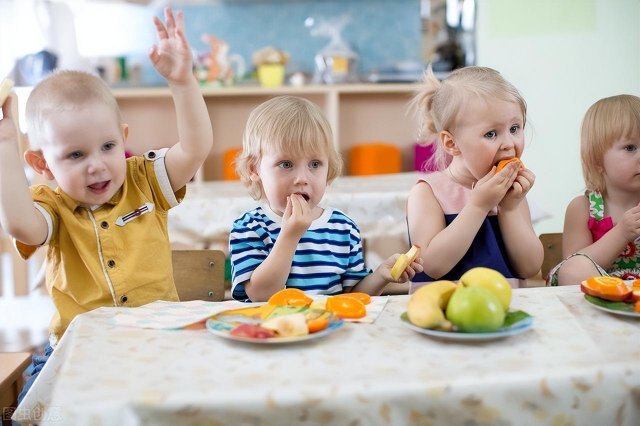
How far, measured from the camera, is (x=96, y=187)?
1.31 meters

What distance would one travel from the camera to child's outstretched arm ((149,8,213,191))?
1231mm

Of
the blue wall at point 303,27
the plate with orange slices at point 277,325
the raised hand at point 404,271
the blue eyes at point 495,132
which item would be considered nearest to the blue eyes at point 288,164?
the raised hand at point 404,271

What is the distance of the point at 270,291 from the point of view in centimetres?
135

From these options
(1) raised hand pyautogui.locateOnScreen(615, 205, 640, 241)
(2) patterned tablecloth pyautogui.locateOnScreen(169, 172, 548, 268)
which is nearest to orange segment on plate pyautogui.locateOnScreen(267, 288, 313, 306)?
(1) raised hand pyautogui.locateOnScreen(615, 205, 640, 241)

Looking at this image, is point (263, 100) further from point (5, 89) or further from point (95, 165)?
point (5, 89)

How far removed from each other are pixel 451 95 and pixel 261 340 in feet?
2.72

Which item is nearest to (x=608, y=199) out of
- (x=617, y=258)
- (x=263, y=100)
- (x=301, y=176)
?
(x=617, y=258)

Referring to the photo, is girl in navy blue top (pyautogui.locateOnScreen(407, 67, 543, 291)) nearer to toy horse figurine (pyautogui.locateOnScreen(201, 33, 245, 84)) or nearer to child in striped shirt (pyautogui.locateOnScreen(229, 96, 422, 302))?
child in striped shirt (pyautogui.locateOnScreen(229, 96, 422, 302))

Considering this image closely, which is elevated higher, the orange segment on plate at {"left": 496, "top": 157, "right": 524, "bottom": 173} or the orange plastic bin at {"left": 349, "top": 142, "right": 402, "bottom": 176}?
the orange segment on plate at {"left": 496, "top": 157, "right": 524, "bottom": 173}

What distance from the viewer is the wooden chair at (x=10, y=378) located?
1.19 metres

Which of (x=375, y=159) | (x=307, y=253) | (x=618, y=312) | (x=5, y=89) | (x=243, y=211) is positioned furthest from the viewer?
(x=375, y=159)

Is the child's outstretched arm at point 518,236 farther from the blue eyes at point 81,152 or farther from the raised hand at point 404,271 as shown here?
the blue eyes at point 81,152

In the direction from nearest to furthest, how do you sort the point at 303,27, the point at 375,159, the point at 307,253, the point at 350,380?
the point at 350,380 → the point at 307,253 → the point at 375,159 → the point at 303,27

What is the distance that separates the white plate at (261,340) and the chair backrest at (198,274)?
584 mm
